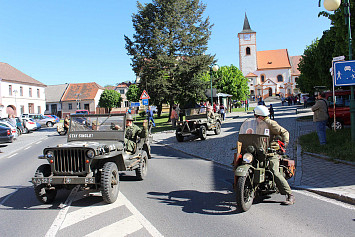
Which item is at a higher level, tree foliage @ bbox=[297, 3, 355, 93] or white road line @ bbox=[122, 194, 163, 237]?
tree foliage @ bbox=[297, 3, 355, 93]

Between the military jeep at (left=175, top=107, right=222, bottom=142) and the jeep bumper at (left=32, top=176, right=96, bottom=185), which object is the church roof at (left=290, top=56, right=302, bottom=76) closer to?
the military jeep at (left=175, top=107, right=222, bottom=142)

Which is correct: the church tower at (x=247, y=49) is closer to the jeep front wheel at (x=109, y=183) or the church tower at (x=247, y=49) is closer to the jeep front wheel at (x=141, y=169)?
the jeep front wheel at (x=141, y=169)

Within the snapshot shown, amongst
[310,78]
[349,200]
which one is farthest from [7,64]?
[349,200]

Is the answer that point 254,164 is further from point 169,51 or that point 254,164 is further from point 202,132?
point 169,51

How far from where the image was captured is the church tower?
91681mm

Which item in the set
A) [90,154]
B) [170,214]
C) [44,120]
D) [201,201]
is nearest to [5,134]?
[90,154]

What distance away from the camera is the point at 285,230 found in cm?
427

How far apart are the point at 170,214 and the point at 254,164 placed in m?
1.69

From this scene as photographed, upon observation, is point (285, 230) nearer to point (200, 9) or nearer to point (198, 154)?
point (198, 154)

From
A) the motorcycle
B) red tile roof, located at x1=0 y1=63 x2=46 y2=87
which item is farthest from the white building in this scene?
the motorcycle

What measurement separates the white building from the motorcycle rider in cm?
4445

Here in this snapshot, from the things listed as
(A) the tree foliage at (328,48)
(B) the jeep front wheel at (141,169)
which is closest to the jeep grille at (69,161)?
(B) the jeep front wheel at (141,169)

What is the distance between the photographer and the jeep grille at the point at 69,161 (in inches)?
220

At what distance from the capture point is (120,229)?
446 cm
